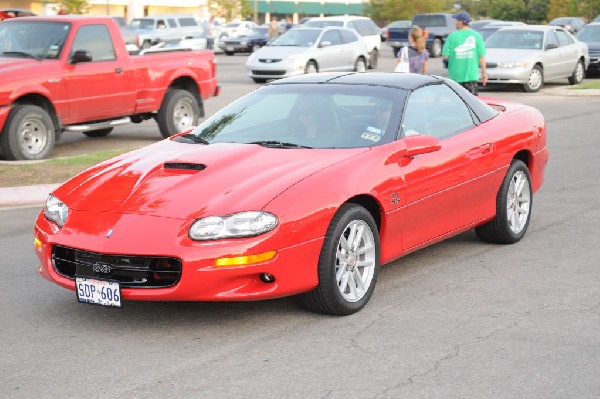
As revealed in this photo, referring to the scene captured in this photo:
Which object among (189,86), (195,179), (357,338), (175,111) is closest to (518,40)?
(189,86)

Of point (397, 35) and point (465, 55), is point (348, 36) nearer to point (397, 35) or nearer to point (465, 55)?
point (465, 55)

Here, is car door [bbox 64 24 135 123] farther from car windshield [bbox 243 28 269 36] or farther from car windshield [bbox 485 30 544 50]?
car windshield [bbox 243 28 269 36]

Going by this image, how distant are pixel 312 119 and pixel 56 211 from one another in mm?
1894

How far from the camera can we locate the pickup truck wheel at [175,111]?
16.3 metres

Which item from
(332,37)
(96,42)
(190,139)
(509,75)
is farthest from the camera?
(332,37)

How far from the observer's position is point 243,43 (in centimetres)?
4841

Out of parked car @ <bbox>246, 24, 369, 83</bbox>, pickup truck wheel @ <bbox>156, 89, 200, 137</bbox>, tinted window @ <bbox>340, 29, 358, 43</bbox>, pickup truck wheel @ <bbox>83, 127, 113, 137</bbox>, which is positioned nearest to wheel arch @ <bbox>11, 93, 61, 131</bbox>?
pickup truck wheel @ <bbox>156, 89, 200, 137</bbox>

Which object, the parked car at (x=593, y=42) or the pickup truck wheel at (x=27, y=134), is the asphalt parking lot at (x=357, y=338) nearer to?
the pickup truck wheel at (x=27, y=134)

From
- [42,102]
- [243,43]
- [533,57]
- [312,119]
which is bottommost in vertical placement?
[243,43]

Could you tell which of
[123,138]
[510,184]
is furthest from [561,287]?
[123,138]

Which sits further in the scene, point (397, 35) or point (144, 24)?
point (397, 35)

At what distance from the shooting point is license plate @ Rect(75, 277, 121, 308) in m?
6.01

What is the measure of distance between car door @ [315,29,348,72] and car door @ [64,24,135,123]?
14059 mm

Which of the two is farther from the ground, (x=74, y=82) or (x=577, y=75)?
(x=74, y=82)
